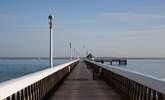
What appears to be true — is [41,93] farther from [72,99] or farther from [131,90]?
[131,90]

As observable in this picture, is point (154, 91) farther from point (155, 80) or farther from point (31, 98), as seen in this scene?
point (31, 98)

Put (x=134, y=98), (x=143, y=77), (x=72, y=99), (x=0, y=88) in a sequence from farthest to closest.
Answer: (x=72, y=99) → (x=134, y=98) → (x=143, y=77) → (x=0, y=88)

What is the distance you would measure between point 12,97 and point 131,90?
5765 mm

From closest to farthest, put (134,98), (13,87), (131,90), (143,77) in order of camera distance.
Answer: (13,87) < (143,77) < (134,98) < (131,90)

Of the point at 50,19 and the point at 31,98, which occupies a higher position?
the point at 50,19

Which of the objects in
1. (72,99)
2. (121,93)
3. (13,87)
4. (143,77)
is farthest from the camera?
(121,93)

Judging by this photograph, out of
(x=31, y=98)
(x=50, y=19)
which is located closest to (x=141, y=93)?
(x=31, y=98)

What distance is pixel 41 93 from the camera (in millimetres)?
18750

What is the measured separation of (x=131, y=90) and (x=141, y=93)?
2.43m

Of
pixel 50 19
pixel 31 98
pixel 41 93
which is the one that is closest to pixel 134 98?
pixel 31 98

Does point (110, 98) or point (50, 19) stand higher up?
point (50, 19)

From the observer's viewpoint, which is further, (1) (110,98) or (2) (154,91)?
(1) (110,98)

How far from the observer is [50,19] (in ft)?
93.7

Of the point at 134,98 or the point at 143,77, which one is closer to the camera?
the point at 143,77
